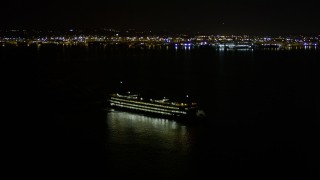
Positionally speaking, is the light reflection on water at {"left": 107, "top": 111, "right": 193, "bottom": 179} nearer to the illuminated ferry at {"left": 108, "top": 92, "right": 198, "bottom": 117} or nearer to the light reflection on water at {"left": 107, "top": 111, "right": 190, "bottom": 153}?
the light reflection on water at {"left": 107, "top": 111, "right": 190, "bottom": 153}

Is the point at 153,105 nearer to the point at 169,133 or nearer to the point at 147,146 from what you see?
the point at 169,133

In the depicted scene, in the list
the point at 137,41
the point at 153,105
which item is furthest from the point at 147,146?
the point at 137,41

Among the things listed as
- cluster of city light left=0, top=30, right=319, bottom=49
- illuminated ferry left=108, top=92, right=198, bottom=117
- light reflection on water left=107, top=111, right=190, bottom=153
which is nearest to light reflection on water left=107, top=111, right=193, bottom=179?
light reflection on water left=107, top=111, right=190, bottom=153

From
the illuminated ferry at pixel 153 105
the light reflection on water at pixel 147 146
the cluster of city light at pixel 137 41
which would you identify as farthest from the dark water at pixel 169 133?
the cluster of city light at pixel 137 41

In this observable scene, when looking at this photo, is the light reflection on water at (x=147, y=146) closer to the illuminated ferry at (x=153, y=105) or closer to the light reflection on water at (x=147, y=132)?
the light reflection on water at (x=147, y=132)

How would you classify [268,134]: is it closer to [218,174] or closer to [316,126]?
[316,126]

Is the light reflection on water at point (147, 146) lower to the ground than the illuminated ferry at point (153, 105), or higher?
lower

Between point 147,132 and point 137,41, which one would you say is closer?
point 147,132

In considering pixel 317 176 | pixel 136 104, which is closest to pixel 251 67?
pixel 136 104
